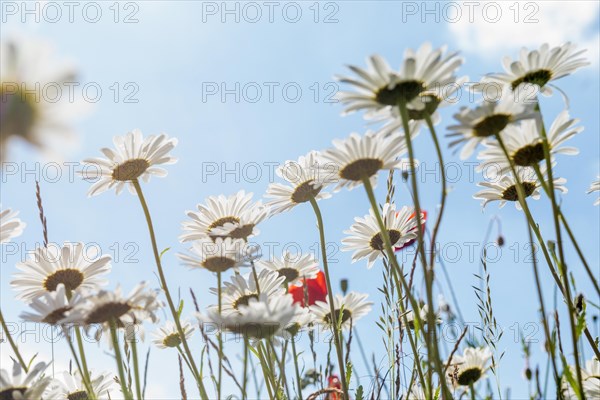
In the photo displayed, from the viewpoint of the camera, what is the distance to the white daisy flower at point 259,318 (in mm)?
1178

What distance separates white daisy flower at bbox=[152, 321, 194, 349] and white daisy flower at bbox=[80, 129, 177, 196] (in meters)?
0.54

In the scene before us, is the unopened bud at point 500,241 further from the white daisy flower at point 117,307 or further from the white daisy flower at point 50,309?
the white daisy flower at point 50,309

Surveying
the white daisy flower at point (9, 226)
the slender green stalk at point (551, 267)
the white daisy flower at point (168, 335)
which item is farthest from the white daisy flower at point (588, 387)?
the white daisy flower at point (9, 226)

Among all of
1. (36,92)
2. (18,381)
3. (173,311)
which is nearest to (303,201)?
(173,311)

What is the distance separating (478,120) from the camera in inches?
49.0

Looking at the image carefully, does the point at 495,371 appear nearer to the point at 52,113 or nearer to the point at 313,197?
the point at 313,197

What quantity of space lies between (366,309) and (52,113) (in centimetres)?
192

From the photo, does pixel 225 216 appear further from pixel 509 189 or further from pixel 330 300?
pixel 509 189

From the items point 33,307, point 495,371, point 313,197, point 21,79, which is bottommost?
point 495,371

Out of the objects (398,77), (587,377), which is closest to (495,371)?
(587,377)

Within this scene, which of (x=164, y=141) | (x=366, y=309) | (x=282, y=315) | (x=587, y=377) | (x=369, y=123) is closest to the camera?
(x=282, y=315)

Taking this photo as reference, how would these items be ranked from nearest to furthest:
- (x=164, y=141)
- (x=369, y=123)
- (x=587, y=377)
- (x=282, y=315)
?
1. (x=282, y=315)
2. (x=369, y=123)
3. (x=587, y=377)
4. (x=164, y=141)

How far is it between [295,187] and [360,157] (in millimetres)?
378

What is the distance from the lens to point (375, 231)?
2.05 m
